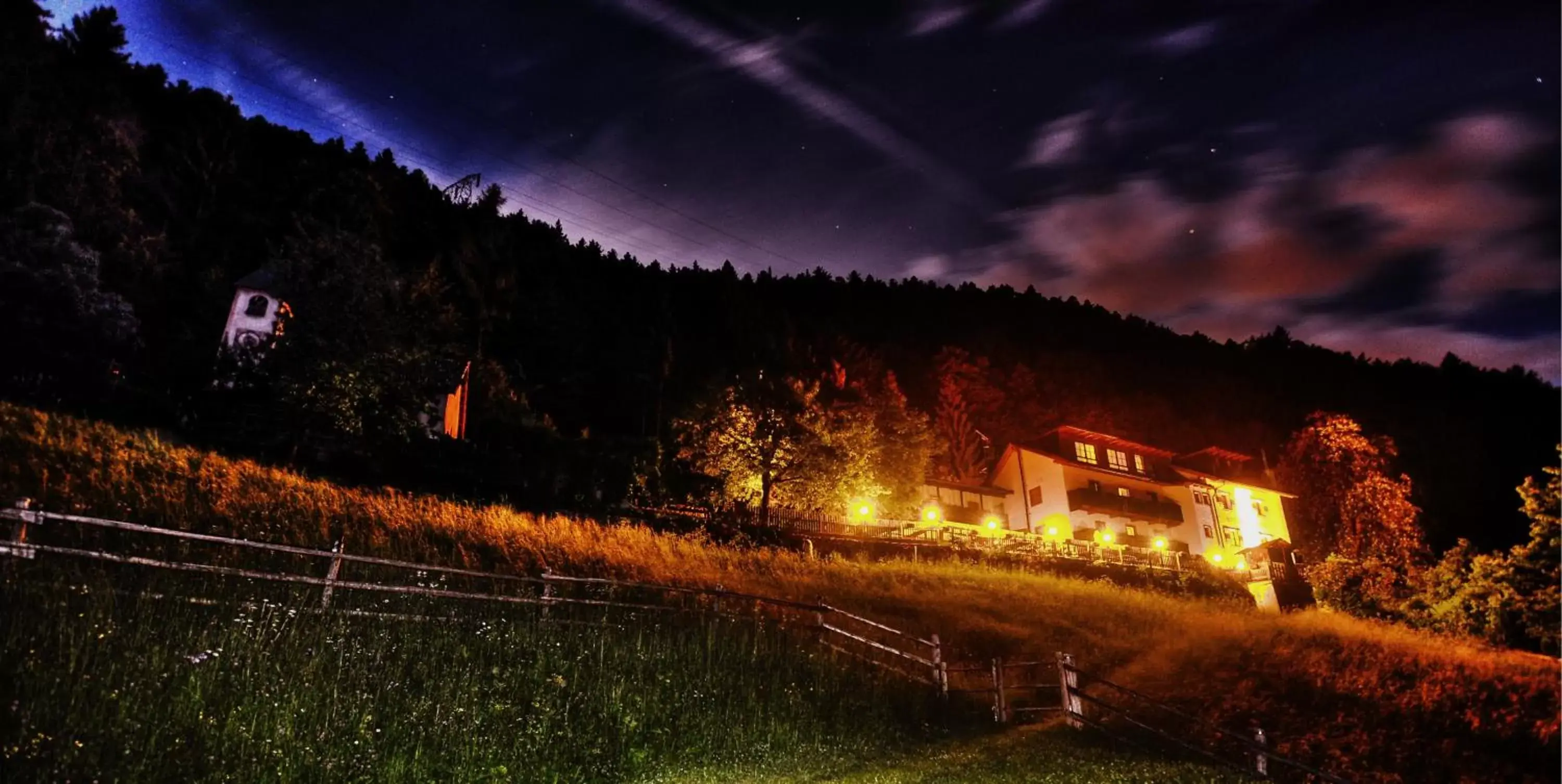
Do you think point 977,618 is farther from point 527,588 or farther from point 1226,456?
point 1226,456

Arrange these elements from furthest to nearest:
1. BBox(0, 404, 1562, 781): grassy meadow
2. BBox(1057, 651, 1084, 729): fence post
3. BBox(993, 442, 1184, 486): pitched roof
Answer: BBox(993, 442, 1184, 486): pitched roof
BBox(0, 404, 1562, 781): grassy meadow
BBox(1057, 651, 1084, 729): fence post

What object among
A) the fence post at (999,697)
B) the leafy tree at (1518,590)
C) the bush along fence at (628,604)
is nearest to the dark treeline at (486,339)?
the bush along fence at (628,604)

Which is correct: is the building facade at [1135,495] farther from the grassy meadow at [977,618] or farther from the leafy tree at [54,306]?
the leafy tree at [54,306]

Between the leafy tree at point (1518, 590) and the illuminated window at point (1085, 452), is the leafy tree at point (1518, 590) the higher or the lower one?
the lower one

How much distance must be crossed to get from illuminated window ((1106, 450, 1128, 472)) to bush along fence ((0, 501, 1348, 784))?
46.9m

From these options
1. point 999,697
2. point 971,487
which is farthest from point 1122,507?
point 999,697

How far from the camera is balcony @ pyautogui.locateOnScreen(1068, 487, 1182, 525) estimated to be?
5738 centimetres

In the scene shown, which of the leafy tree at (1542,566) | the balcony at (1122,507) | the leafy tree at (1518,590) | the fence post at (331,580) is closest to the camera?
the fence post at (331,580)

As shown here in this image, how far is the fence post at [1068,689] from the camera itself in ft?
48.3

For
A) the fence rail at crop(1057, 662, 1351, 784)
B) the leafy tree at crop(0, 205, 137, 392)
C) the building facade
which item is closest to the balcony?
the building facade

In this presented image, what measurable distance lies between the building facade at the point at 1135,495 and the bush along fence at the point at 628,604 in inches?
1612

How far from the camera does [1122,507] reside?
58625mm

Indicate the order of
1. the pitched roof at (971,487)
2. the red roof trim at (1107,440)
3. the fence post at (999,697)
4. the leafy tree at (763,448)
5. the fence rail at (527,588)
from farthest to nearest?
the red roof trim at (1107,440)
the pitched roof at (971,487)
the leafy tree at (763,448)
the fence post at (999,697)
the fence rail at (527,588)

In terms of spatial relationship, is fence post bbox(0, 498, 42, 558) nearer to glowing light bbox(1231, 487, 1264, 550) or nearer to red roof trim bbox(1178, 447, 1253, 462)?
glowing light bbox(1231, 487, 1264, 550)
